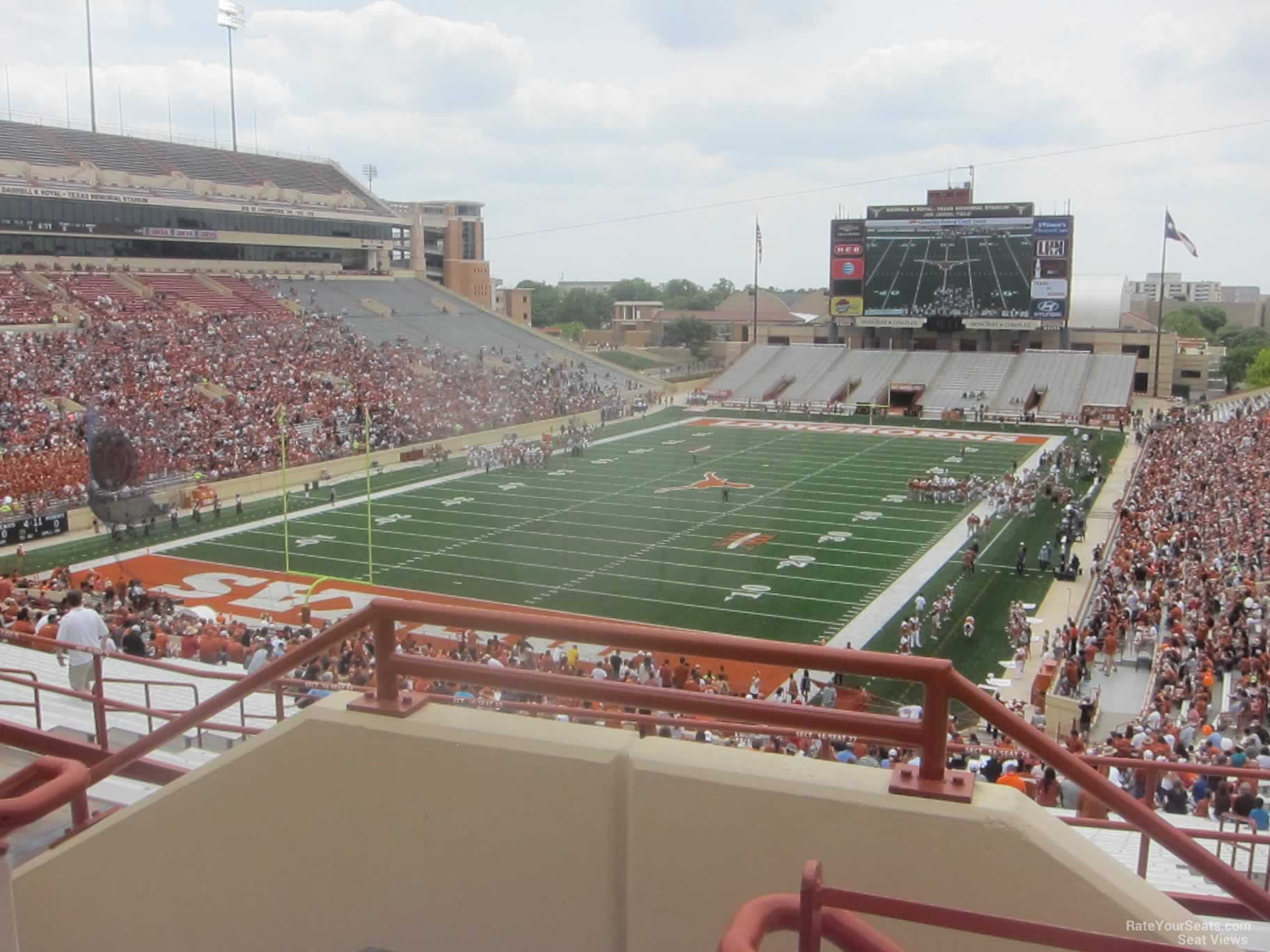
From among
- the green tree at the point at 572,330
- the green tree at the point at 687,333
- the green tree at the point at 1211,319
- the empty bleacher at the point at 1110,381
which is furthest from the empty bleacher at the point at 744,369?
the green tree at the point at 1211,319

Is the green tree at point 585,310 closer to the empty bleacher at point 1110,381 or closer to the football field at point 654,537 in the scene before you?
the empty bleacher at point 1110,381

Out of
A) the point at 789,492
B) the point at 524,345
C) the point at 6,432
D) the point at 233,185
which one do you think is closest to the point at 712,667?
the point at 789,492

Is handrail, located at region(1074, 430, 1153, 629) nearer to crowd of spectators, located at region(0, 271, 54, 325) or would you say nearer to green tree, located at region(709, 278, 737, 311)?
crowd of spectators, located at region(0, 271, 54, 325)

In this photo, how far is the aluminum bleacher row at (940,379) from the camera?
142 ft

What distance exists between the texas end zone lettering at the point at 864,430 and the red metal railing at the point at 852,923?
116ft

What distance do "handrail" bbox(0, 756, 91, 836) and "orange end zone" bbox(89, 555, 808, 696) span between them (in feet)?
44.2

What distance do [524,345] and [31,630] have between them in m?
35.0

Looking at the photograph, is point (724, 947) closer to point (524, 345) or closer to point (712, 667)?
point (712, 667)

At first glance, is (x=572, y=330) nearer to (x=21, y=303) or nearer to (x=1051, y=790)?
(x=21, y=303)

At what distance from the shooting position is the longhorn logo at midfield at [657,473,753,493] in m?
26.7

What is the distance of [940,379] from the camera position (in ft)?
150

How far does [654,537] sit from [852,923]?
66.0ft

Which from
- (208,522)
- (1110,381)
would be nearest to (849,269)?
(1110,381)

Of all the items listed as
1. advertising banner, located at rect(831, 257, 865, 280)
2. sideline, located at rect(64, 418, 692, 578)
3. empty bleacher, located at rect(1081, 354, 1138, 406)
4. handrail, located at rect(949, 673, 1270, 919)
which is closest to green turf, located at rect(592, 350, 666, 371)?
advertising banner, located at rect(831, 257, 865, 280)
